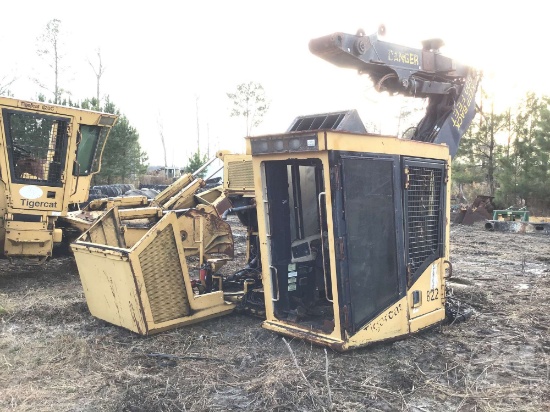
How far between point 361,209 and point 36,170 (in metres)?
5.67

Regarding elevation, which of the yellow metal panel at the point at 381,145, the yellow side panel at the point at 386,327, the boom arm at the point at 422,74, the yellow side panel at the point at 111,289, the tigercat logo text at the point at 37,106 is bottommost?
the yellow side panel at the point at 386,327

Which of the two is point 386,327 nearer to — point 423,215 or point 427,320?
point 427,320

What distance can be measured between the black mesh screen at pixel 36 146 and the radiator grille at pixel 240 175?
8.52ft

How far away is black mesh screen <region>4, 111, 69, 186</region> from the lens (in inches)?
295

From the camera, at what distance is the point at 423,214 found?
4.92 metres

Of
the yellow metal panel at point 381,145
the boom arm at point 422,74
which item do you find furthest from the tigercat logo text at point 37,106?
the yellow metal panel at point 381,145

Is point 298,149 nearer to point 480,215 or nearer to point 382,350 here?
point 382,350

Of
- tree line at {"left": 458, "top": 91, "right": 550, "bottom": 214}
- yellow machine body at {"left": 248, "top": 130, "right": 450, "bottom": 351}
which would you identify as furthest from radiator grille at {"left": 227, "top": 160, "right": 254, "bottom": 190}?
tree line at {"left": 458, "top": 91, "right": 550, "bottom": 214}

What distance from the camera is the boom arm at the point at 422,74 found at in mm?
4461

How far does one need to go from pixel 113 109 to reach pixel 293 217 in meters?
Answer: 24.2

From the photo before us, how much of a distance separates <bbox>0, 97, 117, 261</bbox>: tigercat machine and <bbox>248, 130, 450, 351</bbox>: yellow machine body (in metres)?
4.41

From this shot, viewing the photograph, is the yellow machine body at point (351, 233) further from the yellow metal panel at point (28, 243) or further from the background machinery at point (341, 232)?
the yellow metal panel at point (28, 243)

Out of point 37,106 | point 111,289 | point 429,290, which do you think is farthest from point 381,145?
point 37,106

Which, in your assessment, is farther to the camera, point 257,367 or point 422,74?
point 422,74
